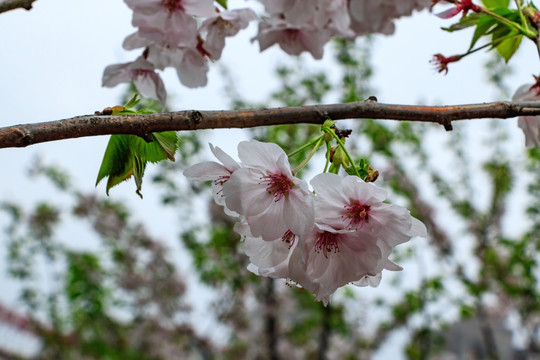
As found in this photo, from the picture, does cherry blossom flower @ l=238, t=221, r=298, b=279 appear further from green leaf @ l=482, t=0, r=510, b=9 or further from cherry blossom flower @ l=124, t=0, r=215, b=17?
green leaf @ l=482, t=0, r=510, b=9

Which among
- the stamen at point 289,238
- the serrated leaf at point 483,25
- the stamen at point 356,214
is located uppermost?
the serrated leaf at point 483,25

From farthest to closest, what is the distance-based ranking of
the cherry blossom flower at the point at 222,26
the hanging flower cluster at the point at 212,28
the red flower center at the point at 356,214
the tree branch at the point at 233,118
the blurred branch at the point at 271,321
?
the blurred branch at the point at 271,321 < the cherry blossom flower at the point at 222,26 < the hanging flower cluster at the point at 212,28 < the red flower center at the point at 356,214 < the tree branch at the point at 233,118

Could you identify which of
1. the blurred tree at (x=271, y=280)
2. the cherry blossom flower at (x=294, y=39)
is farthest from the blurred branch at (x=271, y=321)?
the cherry blossom flower at (x=294, y=39)

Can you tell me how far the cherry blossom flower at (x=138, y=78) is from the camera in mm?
798

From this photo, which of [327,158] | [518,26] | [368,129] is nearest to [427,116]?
[327,158]

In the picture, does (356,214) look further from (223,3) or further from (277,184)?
(223,3)

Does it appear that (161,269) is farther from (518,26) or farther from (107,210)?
(518,26)

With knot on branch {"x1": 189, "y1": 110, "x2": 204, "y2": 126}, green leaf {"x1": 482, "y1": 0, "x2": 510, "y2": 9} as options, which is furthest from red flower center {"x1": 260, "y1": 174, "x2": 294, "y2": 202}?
green leaf {"x1": 482, "y1": 0, "x2": 510, "y2": 9}

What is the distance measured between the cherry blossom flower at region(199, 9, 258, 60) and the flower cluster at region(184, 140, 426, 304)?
0.29 m

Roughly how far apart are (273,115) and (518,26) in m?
0.38

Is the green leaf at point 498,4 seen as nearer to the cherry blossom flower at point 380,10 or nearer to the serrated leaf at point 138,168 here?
the cherry blossom flower at point 380,10

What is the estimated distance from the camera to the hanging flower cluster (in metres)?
0.66

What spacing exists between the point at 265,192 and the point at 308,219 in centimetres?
7

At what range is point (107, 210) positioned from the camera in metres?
4.06
